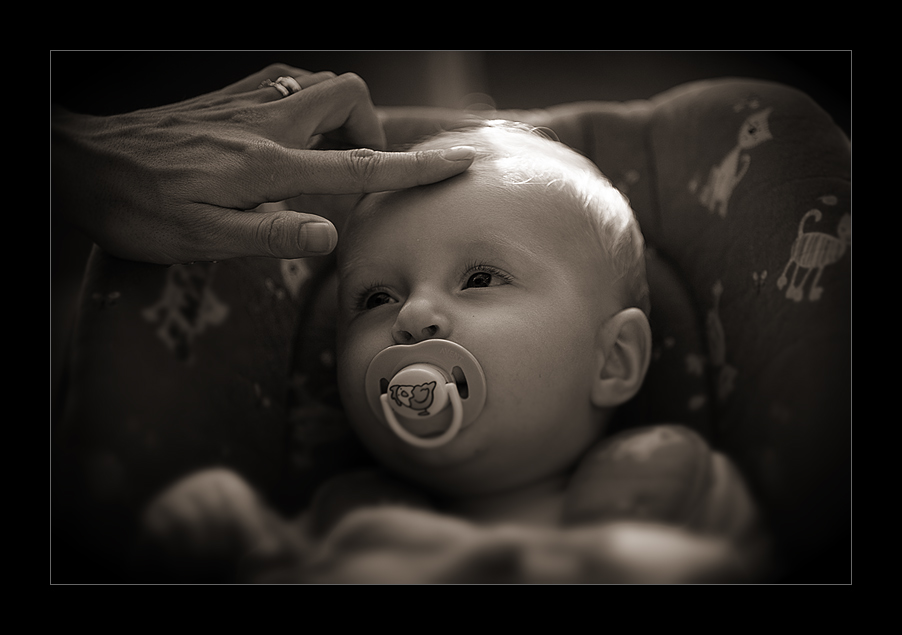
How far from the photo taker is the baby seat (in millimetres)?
825

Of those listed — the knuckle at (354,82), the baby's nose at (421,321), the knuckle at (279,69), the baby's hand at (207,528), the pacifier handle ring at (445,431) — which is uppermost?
the knuckle at (279,69)

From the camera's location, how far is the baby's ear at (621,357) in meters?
0.86

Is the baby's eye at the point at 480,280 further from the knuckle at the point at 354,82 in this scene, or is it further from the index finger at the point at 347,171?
the knuckle at the point at 354,82

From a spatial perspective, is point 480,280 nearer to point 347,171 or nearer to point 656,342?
point 347,171

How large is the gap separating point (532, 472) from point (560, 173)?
37 cm

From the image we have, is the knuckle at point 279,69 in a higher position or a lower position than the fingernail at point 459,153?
higher

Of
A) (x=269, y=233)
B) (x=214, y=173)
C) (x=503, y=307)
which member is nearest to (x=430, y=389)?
(x=503, y=307)

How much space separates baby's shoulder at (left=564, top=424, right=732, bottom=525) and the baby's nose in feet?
0.82

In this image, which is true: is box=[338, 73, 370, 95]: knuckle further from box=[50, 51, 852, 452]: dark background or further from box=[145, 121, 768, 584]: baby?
box=[145, 121, 768, 584]: baby

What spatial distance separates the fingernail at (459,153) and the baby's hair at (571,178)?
0.05ft

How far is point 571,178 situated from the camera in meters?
0.88

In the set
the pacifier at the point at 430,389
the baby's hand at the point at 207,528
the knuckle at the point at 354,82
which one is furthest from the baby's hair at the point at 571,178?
the baby's hand at the point at 207,528
